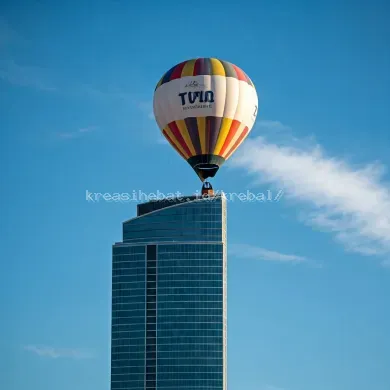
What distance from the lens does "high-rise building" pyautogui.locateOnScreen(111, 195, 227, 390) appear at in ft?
552

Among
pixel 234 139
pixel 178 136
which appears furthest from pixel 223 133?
pixel 178 136

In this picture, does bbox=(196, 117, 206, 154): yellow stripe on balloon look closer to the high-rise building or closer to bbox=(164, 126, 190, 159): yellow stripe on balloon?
bbox=(164, 126, 190, 159): yellow stripe on balloon

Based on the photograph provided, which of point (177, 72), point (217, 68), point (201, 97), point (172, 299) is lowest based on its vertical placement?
point (172, 299)

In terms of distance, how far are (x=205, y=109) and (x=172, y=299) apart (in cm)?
A: 3591

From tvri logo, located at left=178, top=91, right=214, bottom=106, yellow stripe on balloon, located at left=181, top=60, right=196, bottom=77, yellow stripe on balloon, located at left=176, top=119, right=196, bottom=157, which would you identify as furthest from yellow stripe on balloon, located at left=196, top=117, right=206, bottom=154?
yellow stripe on balloon, located at left=181, top=60, right=196, bottom=77

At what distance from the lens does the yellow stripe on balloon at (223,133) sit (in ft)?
488

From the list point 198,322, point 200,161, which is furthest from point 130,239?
point 200,161

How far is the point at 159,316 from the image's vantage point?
6747 inches

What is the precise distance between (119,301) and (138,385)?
13017mm

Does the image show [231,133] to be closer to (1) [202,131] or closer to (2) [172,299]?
(1) [202,131]

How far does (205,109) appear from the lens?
14788 cm

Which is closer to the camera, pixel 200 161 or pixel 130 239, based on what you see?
pixel 200 161

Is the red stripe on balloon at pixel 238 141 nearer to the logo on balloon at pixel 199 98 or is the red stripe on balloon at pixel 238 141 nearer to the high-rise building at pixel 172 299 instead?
the logo on balloon at pixel 199 98

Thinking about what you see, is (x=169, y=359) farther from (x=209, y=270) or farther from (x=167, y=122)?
(x=167, y=122)
